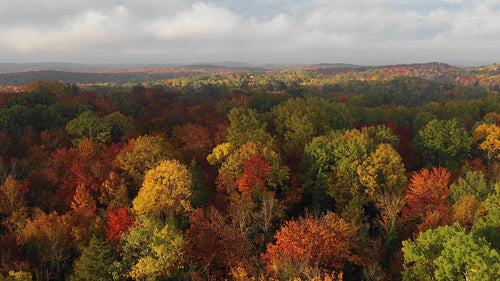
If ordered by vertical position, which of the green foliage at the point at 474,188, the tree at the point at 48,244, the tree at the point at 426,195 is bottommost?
the tree at the point at 48,244

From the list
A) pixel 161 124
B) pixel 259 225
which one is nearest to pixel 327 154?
pixel 259 225

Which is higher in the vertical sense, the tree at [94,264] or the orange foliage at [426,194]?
the orange foliage at [426,194]

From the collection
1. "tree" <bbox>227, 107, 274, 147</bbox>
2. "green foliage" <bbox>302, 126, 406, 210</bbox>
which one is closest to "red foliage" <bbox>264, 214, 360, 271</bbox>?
"green foliage" <bbox>302, 126, 406, 210</bbox>

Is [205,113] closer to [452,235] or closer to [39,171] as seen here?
[39,171]

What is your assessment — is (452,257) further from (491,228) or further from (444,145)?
(444,145)

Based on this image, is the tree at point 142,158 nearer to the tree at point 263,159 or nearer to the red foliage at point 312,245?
the tree at point 263,159

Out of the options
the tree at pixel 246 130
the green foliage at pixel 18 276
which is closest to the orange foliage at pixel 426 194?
the tree at pixel 246 130

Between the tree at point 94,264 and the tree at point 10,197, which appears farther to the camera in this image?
the tree at point 10,197
